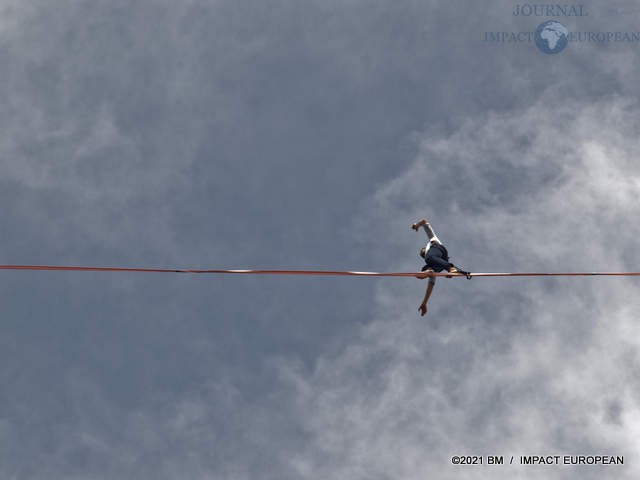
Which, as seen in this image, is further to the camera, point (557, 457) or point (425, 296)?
point (557, 457)

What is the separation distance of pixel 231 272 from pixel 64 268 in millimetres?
3532

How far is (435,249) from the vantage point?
25.6 meters

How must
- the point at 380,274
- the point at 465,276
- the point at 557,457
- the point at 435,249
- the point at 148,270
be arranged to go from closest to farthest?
the point at 148,270, the point at 380,274, the point at 465,276, the point at 435,249, the point at 557,457

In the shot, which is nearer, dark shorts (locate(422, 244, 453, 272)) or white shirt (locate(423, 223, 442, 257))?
dark shorts (locate(422, 244, 453, 272))

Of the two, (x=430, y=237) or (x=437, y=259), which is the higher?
(x=430, y=237)

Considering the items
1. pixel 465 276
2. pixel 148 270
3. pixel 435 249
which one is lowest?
pixel 148 270

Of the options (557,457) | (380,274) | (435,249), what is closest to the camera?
(380,274)

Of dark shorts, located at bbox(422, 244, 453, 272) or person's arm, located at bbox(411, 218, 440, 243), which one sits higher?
person's arm, located at bbox(411, 218, 440, 243)

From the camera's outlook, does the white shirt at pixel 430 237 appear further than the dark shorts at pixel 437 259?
Yes

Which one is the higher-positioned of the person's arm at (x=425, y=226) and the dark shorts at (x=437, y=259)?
the person's arm at (x=425, y=226)

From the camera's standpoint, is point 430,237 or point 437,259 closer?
point 437,259

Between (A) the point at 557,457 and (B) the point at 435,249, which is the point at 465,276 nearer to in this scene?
(B) the point at 435,249

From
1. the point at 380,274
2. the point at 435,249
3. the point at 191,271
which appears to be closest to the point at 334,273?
the point at 380,274

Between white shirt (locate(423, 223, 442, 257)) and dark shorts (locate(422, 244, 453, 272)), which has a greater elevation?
white shirt (locate(423, 223, 442, 257))
